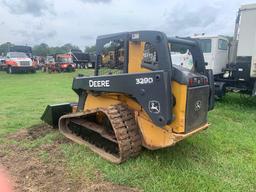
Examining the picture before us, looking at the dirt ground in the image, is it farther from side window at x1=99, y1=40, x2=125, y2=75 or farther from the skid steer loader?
side window at x1=99, y1=40, x2=125, y2=75

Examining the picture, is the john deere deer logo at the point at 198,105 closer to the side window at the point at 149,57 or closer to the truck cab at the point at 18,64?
the side window at the point at 149,57

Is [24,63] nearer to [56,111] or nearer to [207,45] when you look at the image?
[207,45]

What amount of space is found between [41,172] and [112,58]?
78.2 inches

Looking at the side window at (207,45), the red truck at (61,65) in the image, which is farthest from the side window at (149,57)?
the red truck at (61,65)

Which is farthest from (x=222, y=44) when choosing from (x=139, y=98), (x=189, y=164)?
(x=139, y=98)

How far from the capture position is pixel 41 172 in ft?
13.5

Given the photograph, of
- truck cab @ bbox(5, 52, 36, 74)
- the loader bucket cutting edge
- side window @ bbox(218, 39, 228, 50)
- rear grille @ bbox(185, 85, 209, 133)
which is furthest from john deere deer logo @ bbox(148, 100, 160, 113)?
truck cab @ bbox(5, 52, 36, 74)

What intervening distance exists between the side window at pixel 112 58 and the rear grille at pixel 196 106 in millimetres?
1127

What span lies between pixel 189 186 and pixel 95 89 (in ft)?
6.73

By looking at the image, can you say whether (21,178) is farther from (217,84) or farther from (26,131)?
(217,84)

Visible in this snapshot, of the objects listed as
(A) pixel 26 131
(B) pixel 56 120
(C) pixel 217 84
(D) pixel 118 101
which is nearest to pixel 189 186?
(D) pixel 118 101

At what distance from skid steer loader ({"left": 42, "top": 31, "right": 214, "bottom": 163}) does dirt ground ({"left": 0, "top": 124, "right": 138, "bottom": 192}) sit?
0.55 metres

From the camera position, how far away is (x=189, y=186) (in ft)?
12.1

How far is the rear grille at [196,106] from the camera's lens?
13.4 feet
